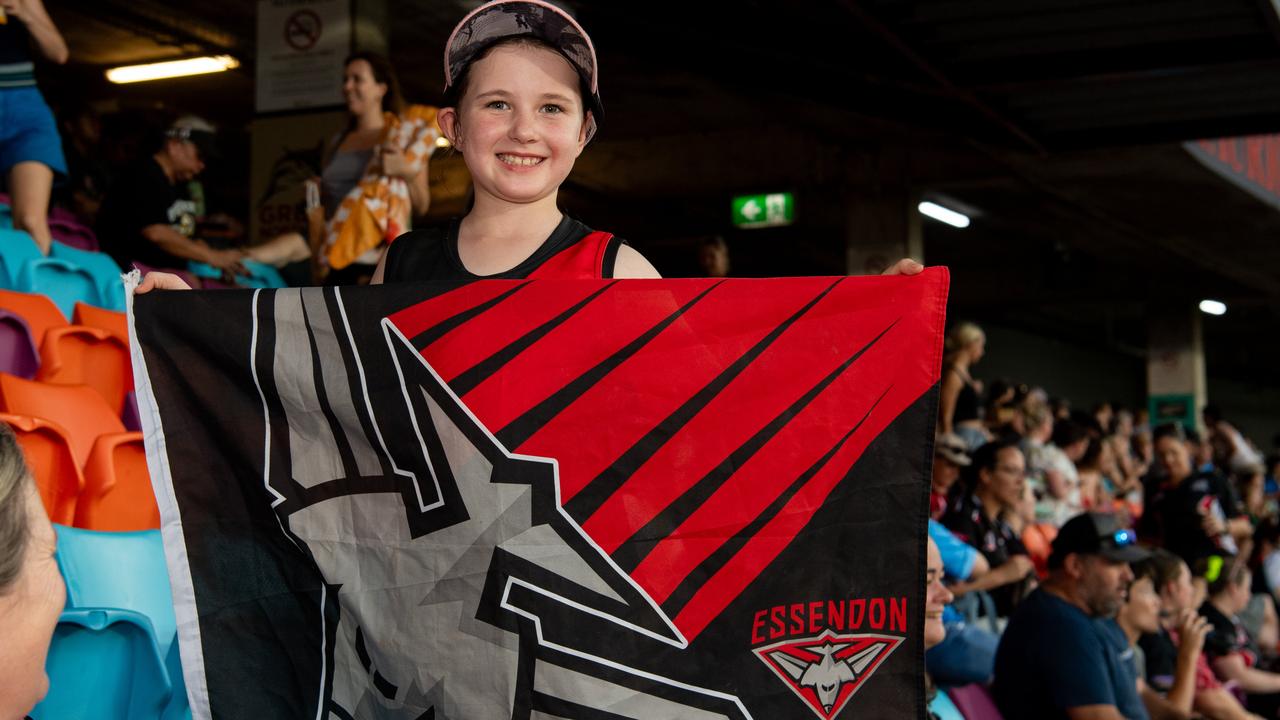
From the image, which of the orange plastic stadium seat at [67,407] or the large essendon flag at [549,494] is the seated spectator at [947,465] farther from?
the large essendon flag at [549,494]

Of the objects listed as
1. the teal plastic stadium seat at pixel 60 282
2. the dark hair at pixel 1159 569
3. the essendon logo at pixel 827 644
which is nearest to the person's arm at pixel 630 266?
the essendon logo at pixel 827 644

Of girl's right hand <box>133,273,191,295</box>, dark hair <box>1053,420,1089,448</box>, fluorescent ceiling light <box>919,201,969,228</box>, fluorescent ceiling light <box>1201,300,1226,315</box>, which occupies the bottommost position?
girl's right hand <box>133,273,191,295</box>

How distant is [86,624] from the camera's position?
82.3 inches

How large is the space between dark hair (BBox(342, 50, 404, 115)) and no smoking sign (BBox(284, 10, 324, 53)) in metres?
3.50

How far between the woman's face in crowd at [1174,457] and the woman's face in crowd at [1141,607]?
12.4 ft

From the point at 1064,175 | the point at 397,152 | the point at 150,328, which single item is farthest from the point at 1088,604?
the point at 1064,175

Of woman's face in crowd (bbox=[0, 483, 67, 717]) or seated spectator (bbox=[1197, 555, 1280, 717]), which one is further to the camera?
seated spectator (bbox=[1197, 555, 1280, 717])

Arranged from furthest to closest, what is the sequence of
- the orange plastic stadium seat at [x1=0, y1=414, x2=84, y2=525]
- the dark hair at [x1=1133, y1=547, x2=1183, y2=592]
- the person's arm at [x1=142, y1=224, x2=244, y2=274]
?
the dark hair at [x1=1133, y1=547, x2=1183, y2=592], the person's arm at [x1=142, y1=224, x2=244, y2=274], the orange plastic stadium seat at [x1=0, y1=414, x2=84, y2=525]

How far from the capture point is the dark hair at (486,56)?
6.37 feet

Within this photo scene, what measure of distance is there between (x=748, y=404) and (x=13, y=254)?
122 inches

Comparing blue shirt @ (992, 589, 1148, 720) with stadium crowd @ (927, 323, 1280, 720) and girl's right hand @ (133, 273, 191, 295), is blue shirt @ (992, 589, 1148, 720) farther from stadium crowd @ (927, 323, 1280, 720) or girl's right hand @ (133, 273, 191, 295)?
girl's right hand @ (133, 273, 191, 295)

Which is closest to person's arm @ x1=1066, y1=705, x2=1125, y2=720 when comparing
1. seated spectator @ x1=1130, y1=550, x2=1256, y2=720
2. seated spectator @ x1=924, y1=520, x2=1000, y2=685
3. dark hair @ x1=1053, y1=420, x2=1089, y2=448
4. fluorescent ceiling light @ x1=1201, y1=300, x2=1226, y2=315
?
seated spectator @ x1=924, y1=520, x2=1000, y2=685

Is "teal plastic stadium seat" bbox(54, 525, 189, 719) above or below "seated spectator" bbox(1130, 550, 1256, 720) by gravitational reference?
above

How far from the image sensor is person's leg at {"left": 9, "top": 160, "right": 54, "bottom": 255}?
425 centimetres
